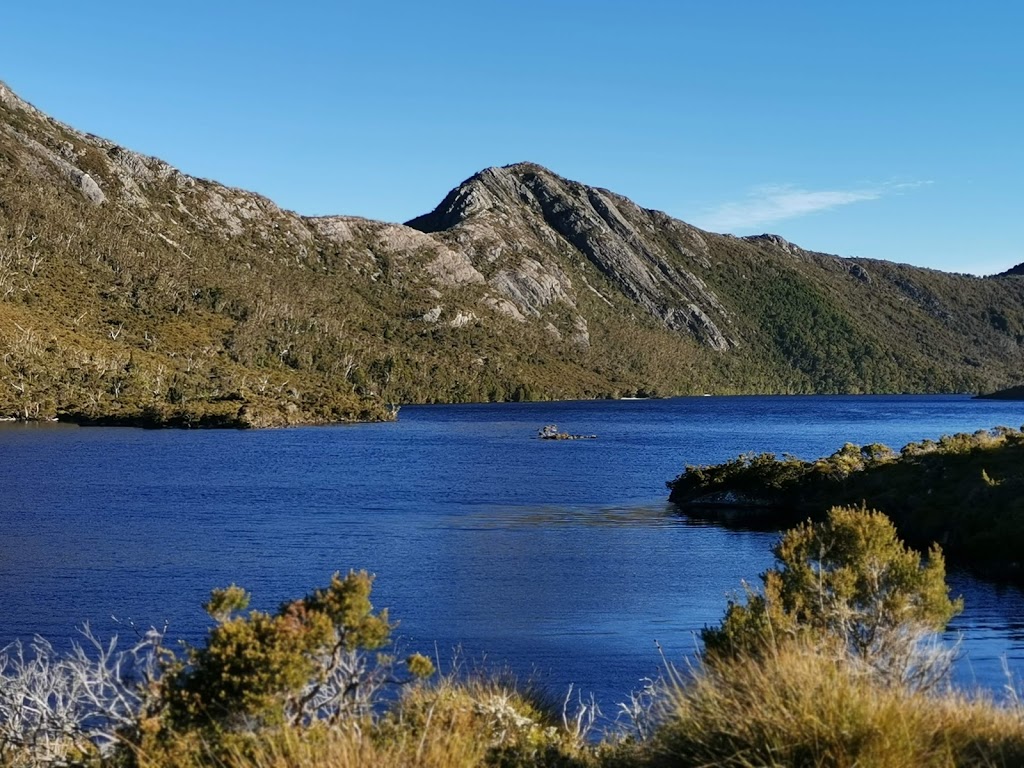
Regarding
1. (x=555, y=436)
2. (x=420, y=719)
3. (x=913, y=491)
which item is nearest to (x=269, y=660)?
(x=420, y=719)

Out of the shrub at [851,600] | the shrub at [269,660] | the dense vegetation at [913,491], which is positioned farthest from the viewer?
the dense vegetation at [913,491]

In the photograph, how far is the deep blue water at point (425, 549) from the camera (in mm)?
28625

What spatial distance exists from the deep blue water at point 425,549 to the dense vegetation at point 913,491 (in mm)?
3435

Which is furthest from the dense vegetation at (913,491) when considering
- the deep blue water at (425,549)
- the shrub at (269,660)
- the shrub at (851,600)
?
the shrub at (269,660)

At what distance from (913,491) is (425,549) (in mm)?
23012

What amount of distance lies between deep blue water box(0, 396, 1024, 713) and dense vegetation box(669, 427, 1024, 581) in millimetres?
3435

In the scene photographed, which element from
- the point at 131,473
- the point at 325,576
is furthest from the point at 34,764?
the point at 131,473

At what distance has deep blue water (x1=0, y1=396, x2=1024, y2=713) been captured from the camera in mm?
28625

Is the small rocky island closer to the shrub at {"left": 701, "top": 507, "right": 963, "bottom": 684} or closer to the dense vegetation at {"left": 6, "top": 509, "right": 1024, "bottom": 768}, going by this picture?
the shrub at {"left": 701, "top": 507, "right": 963, "bottom": 684}

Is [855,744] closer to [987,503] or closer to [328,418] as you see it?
[987,503]

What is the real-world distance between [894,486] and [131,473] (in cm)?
5300

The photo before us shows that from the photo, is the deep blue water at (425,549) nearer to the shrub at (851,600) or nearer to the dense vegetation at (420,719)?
the shrub at (851,600)

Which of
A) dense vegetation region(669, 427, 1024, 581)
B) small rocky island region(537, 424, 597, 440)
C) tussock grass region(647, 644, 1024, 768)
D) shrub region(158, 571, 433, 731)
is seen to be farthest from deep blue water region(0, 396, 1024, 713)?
small rocky island region(537, 424, 597, 440)

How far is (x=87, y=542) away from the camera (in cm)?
4494
